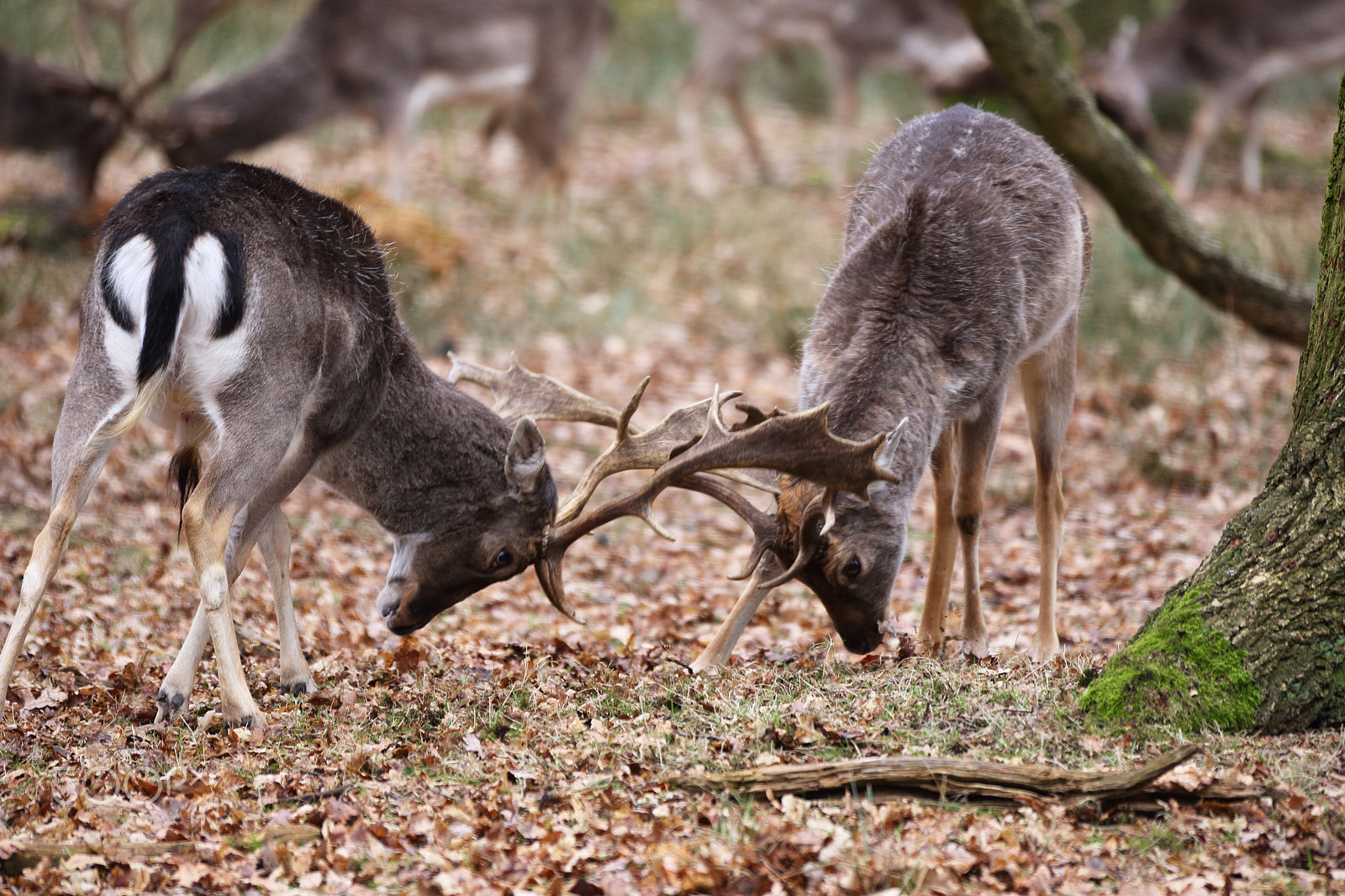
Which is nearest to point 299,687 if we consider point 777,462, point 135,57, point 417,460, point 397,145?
point 417,460

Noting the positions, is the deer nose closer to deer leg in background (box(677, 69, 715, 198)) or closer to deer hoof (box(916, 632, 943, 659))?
deer hoof (box(916, 632, 943, 659))

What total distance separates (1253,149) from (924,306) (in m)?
13.2

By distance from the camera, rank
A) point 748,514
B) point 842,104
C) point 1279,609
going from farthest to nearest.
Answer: point 842,104, point 748,514, point 1279,609

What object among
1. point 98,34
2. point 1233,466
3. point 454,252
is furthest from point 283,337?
point 98,34

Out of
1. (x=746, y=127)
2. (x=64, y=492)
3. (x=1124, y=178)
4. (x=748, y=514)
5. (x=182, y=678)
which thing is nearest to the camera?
(x=64, y=492)

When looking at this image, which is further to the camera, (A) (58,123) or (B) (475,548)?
(A) (58,123)

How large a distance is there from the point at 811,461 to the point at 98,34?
15.9 m

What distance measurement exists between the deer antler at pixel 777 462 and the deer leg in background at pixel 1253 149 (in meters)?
13.3

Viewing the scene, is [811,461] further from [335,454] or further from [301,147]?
[301,147]

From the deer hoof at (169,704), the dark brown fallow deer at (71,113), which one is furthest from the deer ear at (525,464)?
the dark brown fallow deer at (71,113)

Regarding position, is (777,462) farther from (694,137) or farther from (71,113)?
(694,137)

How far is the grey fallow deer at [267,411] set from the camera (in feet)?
14.4

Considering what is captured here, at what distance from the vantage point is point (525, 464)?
5.31 m

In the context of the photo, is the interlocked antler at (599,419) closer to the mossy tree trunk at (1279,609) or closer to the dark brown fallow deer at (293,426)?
the dark brown fallow deer at (293,426)
